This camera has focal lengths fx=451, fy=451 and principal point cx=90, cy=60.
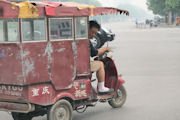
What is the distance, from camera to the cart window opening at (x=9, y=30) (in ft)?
19.7

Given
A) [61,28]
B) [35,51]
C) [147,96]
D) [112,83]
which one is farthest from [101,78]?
[147,96]

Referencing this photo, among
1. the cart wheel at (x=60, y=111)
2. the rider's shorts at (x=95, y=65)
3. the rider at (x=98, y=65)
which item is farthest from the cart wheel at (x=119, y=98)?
the cart wheel at (x=60, y=111)

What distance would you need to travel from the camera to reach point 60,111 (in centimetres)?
648

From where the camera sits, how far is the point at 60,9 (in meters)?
6.32

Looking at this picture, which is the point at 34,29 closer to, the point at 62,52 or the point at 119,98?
the point at 62,52

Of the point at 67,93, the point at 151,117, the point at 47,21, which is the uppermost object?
the point at 47,21

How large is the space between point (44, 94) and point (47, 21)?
3.30 feet

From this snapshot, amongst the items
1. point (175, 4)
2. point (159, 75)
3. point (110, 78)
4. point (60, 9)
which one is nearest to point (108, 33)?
point (159, 75)

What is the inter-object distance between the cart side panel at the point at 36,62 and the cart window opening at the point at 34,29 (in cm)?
9

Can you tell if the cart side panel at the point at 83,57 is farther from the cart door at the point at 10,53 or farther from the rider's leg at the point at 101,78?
the cart door at the point at 10,53

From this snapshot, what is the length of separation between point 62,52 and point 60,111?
0.85 m

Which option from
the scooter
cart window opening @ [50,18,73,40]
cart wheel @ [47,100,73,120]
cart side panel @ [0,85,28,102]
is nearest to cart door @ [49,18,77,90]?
cart window opening @ [50,18,73,40]

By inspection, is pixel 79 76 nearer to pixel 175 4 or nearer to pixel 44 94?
pixel 44 94

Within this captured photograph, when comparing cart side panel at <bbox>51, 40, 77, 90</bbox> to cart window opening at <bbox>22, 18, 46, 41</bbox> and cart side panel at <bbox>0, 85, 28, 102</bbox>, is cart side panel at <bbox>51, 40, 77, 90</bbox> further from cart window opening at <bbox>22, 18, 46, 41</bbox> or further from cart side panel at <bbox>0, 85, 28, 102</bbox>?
cart side panel at <bbox>0, 85, 28, 102</bbox>
